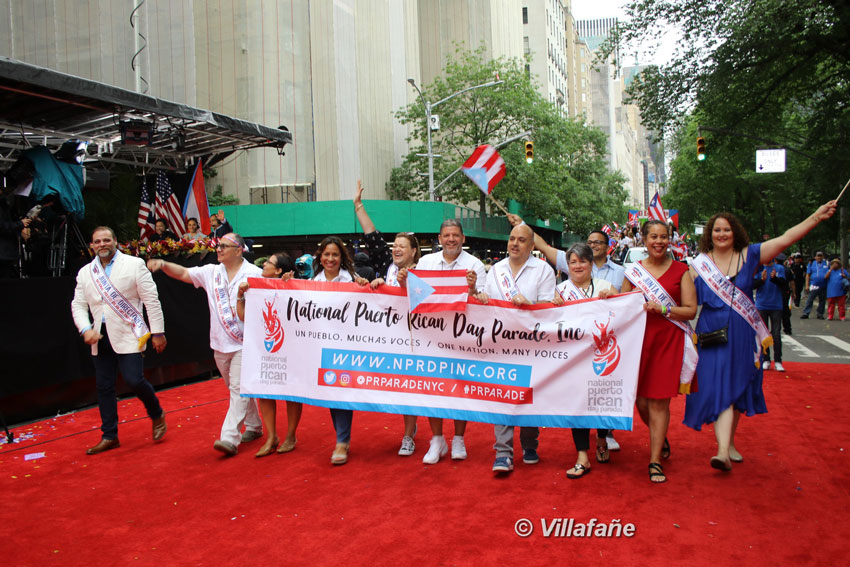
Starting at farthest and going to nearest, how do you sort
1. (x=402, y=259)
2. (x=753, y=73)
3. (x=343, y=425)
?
1. (x=753, y=73)
2. (x=343, y=425)
3. (x=402, y=259)

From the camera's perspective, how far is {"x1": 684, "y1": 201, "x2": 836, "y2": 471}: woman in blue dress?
5.61m

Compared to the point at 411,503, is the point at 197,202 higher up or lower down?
higher up

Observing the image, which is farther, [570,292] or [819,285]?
[819,285]

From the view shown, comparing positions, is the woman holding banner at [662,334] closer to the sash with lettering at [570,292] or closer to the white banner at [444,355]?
the white banner at [444,355]

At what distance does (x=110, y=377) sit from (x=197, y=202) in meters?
10.2

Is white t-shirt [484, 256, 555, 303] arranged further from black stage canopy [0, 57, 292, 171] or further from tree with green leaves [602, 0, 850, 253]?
tree with green leaves [602, 0, 850, 253]

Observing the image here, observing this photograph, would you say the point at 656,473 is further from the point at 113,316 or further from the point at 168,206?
the point at 168,206

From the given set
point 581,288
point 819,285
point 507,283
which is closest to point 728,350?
point 581,288

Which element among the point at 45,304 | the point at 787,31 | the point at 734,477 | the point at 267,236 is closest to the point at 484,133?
the point at 267,236

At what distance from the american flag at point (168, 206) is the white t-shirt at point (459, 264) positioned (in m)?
10.8

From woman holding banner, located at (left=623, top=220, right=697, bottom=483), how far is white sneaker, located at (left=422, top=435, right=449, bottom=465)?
66.0 inches

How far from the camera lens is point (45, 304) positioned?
28.8 ft

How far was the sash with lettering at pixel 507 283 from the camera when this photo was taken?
5992mm

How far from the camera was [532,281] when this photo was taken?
6016 millimetres
